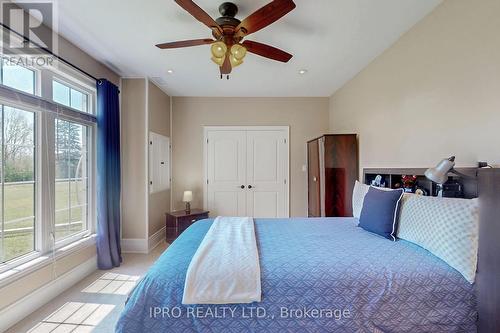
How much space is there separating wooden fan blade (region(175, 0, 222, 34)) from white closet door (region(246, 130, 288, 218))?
266 cm

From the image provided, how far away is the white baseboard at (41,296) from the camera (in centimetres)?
184

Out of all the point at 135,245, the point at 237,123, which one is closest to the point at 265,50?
the point at 237,123

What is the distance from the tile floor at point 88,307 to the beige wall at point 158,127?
0.95 meters

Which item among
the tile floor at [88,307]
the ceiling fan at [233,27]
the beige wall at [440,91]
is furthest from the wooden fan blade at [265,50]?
the tile floor at [88,307]

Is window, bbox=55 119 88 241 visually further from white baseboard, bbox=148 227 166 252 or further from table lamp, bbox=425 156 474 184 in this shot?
table lamp, bbox=425 156 474 184

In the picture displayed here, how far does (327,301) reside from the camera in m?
1.21

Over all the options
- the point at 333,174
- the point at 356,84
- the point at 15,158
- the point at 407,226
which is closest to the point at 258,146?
the point at 333,174

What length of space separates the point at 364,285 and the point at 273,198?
3.19 m

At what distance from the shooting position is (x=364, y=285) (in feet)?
4.05

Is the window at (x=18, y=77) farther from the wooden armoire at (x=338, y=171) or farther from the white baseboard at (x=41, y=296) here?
the wooden armoire at (x=338, y=171)

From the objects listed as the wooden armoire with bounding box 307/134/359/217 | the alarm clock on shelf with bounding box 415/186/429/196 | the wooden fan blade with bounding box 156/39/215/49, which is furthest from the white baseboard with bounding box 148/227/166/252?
the alarm clock on shelf with bounding box 415/186/429/196

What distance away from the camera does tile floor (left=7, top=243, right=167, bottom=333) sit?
1.85 metres

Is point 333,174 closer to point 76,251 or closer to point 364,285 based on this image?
point 364,285

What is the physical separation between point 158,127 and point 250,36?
87.3 inches
